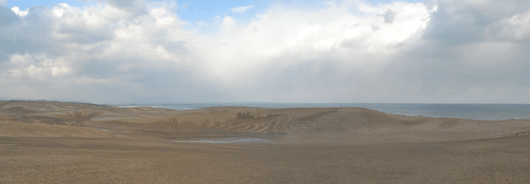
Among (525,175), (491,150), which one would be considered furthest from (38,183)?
(491,150)

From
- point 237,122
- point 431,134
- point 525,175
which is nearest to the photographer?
point 525,175

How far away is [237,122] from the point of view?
85.9ft

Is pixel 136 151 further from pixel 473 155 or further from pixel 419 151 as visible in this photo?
pixel 473 155

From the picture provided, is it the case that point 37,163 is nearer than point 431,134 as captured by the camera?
Yes

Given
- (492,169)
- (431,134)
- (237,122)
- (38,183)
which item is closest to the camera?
(38,183)

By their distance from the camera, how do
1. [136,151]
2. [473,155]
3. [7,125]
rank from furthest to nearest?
[7,125], [136,151], [473,155]

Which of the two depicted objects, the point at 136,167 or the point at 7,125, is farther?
the point at 7,125

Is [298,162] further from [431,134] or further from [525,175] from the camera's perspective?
[431,134]

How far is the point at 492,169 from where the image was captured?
6.56 m

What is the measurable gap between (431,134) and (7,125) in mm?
24281

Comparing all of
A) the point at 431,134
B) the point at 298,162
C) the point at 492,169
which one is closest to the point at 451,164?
the point at 492,169

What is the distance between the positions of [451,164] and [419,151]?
7.19ft

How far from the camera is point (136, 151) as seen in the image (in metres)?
9.12

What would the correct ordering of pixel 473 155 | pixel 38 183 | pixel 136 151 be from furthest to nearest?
pixel 136 151, pixel 473 155, pixel 38 183
